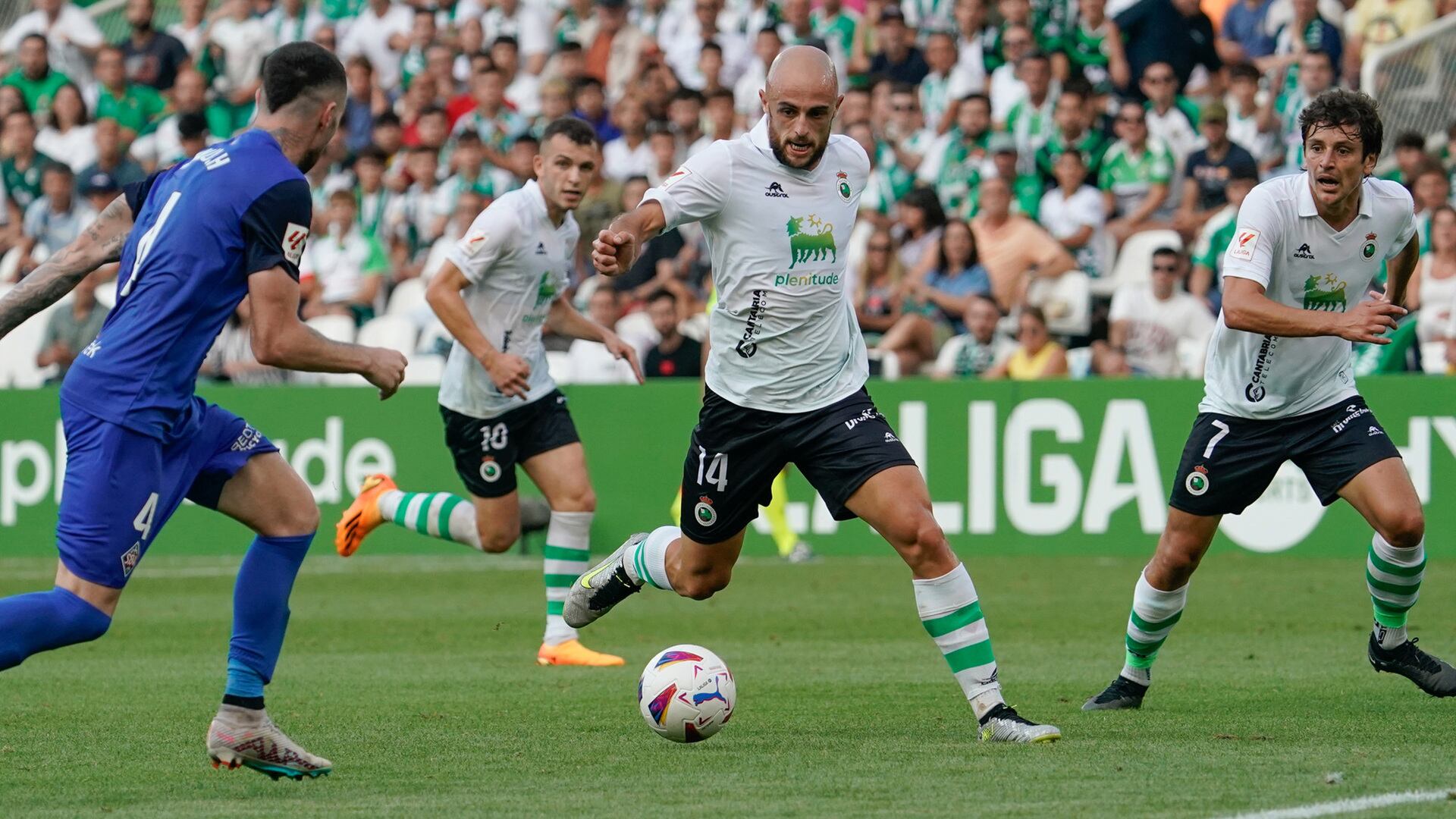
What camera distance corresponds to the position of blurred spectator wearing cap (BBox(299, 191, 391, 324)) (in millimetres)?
21016

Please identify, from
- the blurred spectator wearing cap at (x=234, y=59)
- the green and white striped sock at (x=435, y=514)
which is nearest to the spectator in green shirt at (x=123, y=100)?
the blurred spectator wearing cap at (x=234, y=59)

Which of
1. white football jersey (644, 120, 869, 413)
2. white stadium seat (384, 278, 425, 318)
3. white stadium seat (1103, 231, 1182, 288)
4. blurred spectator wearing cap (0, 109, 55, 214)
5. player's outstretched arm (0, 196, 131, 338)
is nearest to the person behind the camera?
player's outstretched arm (0, 196, 131, 338)

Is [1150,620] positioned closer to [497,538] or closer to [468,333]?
[468,333]

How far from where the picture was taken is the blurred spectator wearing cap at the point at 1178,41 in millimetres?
19781

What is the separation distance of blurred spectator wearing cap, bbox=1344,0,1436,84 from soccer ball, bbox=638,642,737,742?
45.2ft

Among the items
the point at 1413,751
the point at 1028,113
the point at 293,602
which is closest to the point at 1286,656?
the point at 1413,751

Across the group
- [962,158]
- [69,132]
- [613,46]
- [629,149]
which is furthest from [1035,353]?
[69,132]

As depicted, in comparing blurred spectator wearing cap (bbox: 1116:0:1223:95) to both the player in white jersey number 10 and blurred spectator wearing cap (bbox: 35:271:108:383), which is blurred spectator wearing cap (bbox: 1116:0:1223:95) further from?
the player in white jersey number 10

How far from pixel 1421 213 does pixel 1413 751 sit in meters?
11.4

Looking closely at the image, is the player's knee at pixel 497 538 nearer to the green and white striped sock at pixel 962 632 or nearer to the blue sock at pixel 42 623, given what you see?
the green and white striped sock at pixel 962 632

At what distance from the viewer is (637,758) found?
23.1 ft

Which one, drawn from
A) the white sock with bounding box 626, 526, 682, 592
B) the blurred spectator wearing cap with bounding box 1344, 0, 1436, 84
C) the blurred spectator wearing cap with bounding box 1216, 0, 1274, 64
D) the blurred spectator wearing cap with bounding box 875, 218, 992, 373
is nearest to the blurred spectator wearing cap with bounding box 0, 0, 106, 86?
the blurred spectator wearing cap with bounding box 875, 218, 992, 373

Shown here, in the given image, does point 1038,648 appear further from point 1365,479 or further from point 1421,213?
point 1421,213

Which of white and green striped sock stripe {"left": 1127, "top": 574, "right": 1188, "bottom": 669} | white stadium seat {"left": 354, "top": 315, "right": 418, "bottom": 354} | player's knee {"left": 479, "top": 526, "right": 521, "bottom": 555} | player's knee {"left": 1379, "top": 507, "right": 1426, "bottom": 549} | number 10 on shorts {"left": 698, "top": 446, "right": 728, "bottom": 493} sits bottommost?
white stadium seat {"left": 354, "top": 315, "right": 418, "bottom": 354}
